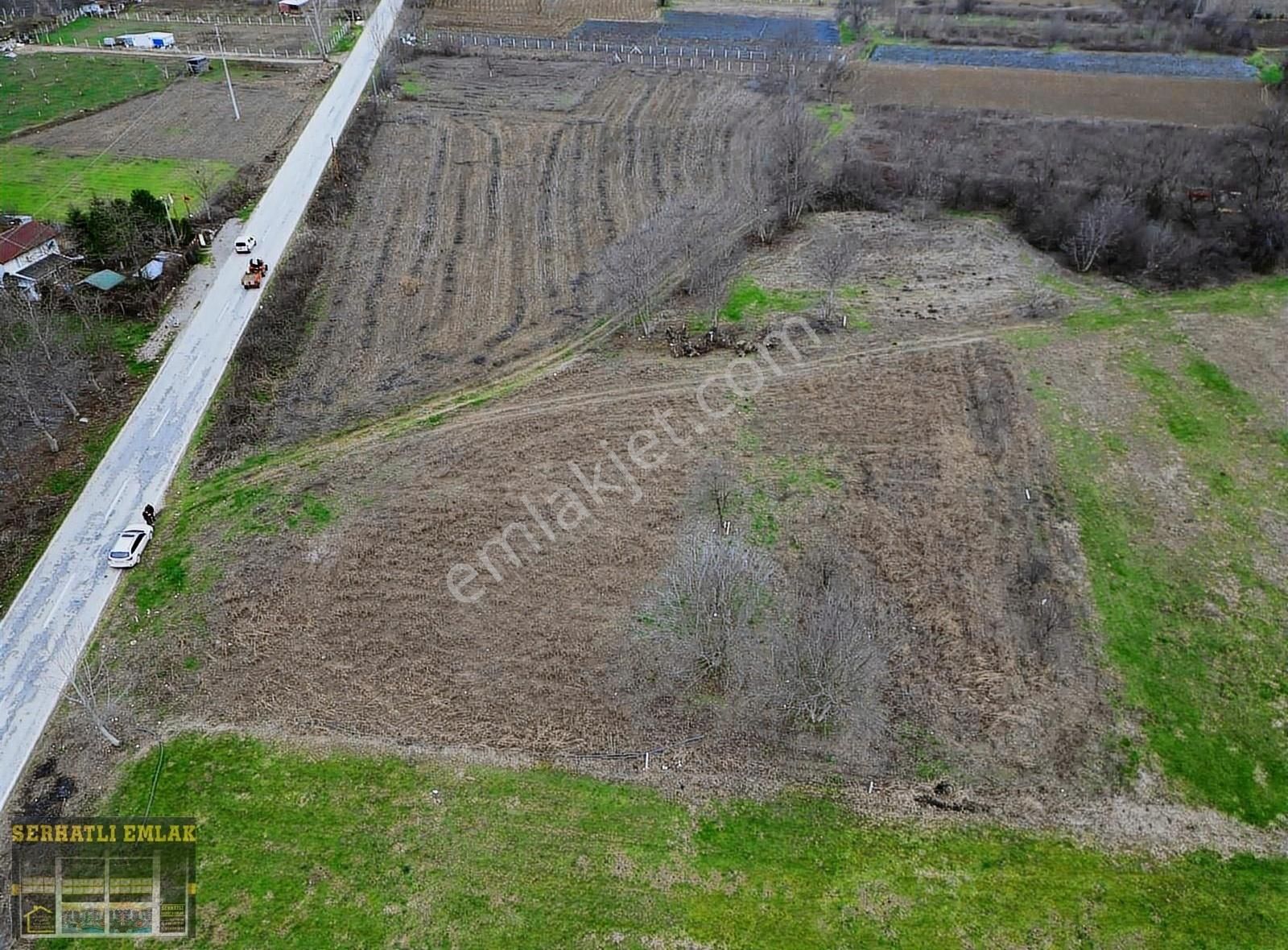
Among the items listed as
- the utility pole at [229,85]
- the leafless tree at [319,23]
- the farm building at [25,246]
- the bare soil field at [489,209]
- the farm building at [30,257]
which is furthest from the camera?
the leafless tree at [319,23]

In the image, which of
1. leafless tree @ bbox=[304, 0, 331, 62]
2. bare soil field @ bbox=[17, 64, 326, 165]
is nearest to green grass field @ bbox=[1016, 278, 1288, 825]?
bare soil field @ bbox=[17, 64, 326, 165]

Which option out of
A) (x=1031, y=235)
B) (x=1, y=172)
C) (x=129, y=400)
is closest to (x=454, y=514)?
(x=129, y=400)

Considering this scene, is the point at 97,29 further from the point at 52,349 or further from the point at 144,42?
the point at 52,349

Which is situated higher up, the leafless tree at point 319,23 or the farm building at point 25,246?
the leafless tree at point 319,23

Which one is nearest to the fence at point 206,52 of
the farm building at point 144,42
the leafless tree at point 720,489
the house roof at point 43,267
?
the farm building at point 144,42

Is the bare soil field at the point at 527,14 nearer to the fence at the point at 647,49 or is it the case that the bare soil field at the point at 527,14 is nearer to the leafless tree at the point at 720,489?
the fence at the point at 647,49

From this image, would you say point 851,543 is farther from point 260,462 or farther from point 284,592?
point 260,462

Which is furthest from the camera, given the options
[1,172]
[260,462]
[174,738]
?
[1,172]

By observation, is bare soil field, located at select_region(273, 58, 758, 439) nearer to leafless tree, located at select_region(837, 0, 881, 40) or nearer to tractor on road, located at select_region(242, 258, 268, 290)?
tractor on road, located at select_region(242, 258, 268, 290)
